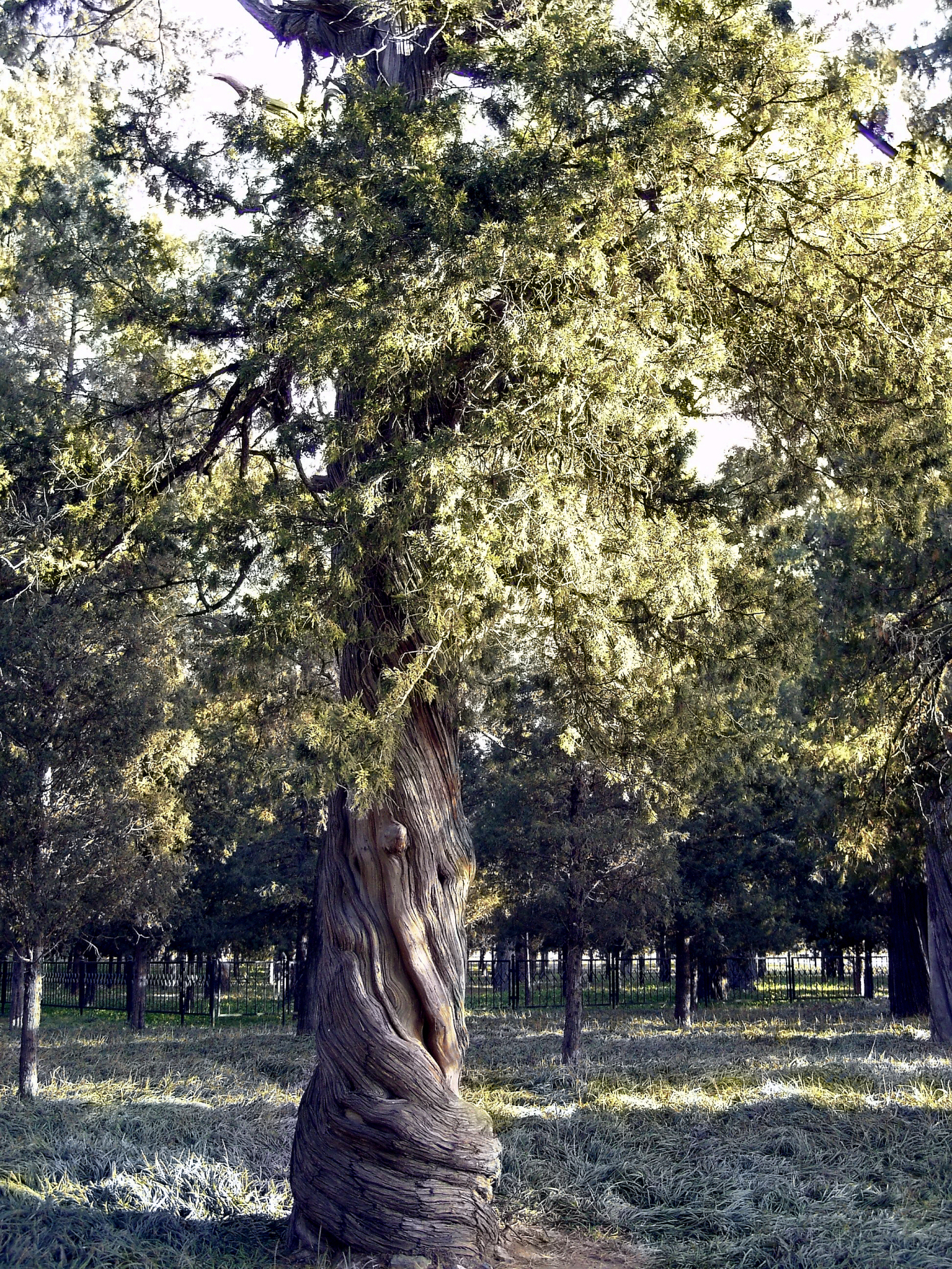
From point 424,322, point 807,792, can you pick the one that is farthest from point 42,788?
point 807,792

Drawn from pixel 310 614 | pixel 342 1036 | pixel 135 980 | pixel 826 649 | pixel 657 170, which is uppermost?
pixel 657 170

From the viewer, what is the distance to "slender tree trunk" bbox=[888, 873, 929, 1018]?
72.0 feet

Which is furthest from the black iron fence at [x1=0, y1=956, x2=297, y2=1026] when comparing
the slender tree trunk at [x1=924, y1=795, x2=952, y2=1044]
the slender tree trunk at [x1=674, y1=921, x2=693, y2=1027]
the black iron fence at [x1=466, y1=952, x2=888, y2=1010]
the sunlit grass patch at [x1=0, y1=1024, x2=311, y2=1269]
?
the slender tree trunk at [x1=924, y1=795, x2=952, y2=1044]

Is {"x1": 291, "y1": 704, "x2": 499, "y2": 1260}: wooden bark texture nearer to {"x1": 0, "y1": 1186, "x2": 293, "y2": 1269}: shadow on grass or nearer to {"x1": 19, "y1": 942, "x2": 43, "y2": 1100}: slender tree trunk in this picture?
{"x1": 0, "y1": 1186, "x2": 293, "y2": 1269}: shadow on grass

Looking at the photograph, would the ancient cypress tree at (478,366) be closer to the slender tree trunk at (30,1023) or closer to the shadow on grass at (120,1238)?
the shadow on grass at (120,1238)

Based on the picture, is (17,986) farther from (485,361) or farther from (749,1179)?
(485,361)

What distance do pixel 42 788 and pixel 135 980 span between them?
12.8 metres

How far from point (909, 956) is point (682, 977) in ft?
15.4

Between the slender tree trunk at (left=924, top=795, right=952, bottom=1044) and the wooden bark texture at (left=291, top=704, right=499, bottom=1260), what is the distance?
36.2 ft

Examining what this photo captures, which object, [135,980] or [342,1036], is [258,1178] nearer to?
[342,1036]

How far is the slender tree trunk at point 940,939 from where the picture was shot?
52.3 feet

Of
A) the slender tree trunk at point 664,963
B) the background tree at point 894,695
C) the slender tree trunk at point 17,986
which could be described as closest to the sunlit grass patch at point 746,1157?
the background tree at point 894,695

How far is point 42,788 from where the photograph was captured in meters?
12.5

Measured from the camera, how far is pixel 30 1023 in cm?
1210
